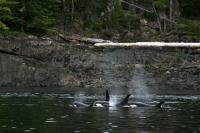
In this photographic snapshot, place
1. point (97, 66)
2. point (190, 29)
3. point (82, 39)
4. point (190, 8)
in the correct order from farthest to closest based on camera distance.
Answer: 1. point (190, 8)
2. point (190, 29)
3. point (82, 39)
4. point (97, 66)

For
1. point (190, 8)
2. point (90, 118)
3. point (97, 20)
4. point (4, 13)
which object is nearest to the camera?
point (90, 118)

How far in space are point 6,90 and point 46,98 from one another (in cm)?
1023

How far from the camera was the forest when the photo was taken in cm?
7406

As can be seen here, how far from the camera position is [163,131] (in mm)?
29219

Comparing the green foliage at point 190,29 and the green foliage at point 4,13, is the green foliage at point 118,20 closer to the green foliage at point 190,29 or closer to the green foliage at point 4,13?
the green foliage at point 190,29

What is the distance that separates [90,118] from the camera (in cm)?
3569

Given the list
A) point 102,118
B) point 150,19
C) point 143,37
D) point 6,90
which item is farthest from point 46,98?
point 150,19

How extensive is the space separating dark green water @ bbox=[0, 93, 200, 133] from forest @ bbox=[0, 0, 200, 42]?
25.2 metres

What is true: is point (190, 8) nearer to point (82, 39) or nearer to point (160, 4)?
point (160, 4)

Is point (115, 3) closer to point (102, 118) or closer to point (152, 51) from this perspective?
point (152, 51)

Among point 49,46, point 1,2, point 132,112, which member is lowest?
point 132,112

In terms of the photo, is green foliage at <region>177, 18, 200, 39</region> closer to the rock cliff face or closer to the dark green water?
the rock cliff face

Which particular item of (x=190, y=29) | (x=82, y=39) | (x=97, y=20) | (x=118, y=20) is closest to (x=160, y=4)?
(x=118, y=20)

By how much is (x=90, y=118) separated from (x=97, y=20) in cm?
5006
